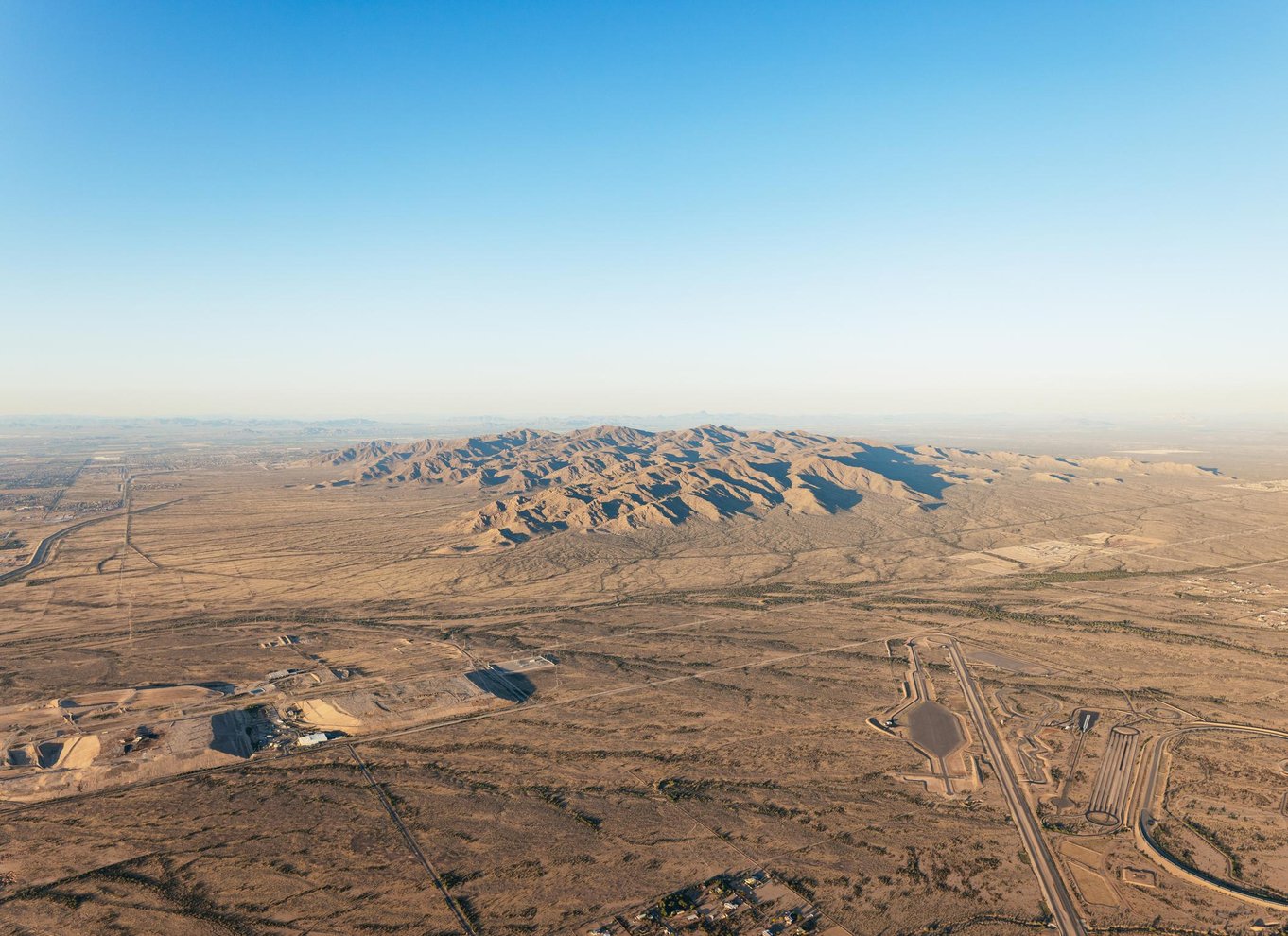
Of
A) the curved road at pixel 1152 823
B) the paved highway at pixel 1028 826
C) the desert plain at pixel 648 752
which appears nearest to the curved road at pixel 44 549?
the desert plain at pixel 648 752

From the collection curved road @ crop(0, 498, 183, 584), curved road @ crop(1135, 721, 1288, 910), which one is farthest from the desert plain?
curved road @ crop(0, 498, 183, 584)

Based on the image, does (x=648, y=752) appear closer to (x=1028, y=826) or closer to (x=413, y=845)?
(x=413, y=845)

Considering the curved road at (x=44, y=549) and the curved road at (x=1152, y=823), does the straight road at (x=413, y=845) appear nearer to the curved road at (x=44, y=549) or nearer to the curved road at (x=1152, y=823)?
the curved road at (x=1152, y=823)

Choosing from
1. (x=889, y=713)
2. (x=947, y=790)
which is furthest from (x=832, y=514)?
(x=947, y=790)

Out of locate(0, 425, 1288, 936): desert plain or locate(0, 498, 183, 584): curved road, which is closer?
locate(0, 425, 1288, 936): desert plain

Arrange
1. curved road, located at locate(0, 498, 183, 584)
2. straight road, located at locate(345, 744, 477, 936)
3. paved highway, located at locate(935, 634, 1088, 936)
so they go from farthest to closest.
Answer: curved road, located at locate(0, 498, 183, 584) → paved highway, located at locate(935, 634, 1088, 936) → straight road, located at locate(345, 744, 477, 936)

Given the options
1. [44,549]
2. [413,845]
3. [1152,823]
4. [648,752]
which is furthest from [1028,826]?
[44,549]

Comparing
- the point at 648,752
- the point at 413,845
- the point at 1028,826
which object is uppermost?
the point at 1028,826

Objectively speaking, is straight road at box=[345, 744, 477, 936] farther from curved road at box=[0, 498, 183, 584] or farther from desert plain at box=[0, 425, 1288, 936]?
curved road at box=[0, 498, 183, 584]
